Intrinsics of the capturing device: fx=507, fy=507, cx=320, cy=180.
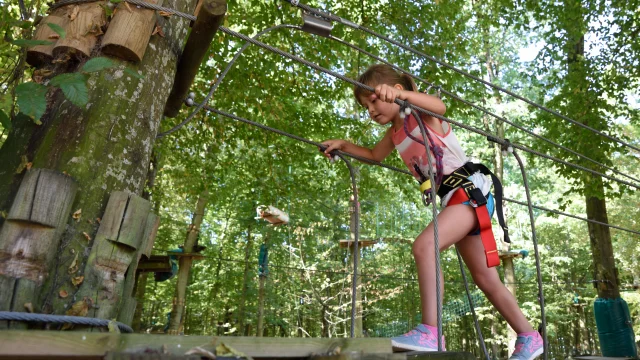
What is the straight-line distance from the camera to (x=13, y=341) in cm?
70

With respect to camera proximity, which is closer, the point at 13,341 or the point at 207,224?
the point at 13,341

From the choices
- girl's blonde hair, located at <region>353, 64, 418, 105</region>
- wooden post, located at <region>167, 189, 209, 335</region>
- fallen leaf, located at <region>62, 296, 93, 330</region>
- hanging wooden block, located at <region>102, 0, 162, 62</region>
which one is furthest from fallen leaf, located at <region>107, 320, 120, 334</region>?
wooden post, located at <region>167, 189, 209, 335</region>

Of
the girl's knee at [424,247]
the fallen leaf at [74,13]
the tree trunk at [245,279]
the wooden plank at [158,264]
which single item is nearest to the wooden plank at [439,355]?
the girl's knee at [424,247]

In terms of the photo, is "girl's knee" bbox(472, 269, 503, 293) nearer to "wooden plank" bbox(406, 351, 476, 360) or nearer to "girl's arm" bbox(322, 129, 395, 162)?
"girl's arm" bbox(322, 129, 395, 162)

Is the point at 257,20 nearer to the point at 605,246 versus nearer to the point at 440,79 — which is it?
the point at 440,79

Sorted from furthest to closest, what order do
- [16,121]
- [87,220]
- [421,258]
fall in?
[421,258] → [16,121] → [87,220]

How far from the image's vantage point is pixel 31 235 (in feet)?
3.73

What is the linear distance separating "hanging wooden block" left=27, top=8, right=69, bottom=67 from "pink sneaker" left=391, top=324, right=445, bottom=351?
138 cm

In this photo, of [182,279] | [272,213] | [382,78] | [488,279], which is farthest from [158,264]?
[488,279]

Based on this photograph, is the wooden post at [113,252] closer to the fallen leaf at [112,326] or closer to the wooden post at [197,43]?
the fallen leaf at [112,326]

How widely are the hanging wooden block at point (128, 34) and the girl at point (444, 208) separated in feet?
2.75

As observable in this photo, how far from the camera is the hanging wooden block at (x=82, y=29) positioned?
144cm

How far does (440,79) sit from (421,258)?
13.9ft

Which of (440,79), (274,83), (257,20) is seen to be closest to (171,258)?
(274,83)
